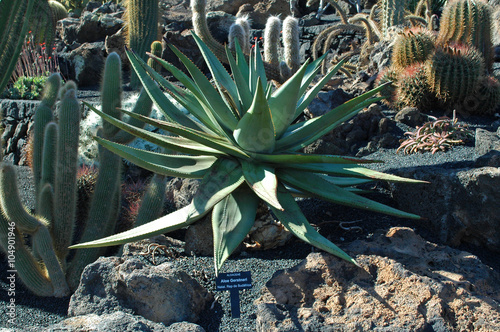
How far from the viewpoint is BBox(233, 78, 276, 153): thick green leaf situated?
7.17ft

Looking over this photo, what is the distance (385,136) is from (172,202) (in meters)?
2.05

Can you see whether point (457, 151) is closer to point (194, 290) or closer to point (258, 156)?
point (258, 156)

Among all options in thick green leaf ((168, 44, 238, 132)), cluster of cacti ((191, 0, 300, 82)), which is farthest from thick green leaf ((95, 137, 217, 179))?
cluster of cacti ((191, 0, 300, 82))

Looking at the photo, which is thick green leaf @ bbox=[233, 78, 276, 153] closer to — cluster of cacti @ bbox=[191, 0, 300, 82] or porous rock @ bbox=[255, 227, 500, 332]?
porous rock @ bbox=[255, 227, 500, 332]

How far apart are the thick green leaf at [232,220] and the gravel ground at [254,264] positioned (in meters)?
0.42

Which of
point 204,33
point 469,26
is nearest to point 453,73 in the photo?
point 469,26

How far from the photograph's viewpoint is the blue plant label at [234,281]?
219cm

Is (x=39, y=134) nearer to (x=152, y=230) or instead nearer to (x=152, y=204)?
(x=152, y=204)

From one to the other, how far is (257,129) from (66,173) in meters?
1.49

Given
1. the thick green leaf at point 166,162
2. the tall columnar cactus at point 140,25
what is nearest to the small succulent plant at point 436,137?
the thick green leaf at point 166,162

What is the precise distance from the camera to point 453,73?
4844 mm

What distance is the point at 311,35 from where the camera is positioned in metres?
12.9

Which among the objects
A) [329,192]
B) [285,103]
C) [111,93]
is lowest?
[329,192]

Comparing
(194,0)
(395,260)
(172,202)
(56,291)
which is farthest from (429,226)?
(194,0)
